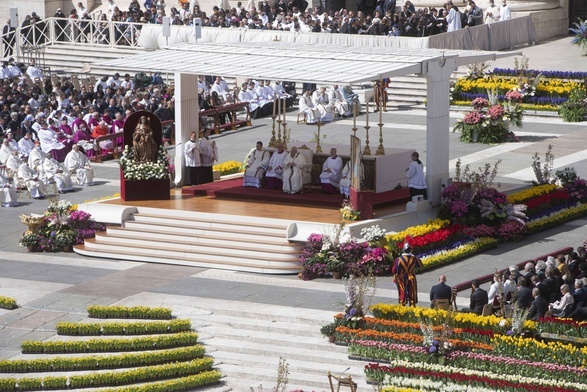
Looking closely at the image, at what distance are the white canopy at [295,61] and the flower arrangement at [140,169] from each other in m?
2.13

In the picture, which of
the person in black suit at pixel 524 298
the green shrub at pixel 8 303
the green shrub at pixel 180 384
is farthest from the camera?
the green shrub at pixel 8 303

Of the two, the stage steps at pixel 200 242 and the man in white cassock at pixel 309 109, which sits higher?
the man in white cassock at pixel 309 109

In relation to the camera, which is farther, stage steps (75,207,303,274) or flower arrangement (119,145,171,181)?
flower arrangement (119,145,171,181)

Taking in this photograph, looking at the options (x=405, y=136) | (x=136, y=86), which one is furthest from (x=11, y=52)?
(x=405, y=136)

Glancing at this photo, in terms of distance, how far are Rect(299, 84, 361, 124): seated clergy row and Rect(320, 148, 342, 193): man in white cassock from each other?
12.8 metres

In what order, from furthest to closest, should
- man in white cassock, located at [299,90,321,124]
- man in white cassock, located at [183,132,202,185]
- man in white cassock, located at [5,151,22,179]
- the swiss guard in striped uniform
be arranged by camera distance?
man in white cassock, located at [299,90,321,124] < man in white cassock, located at [5,151,22,179] < man in white cassock, located at [183,132,202,185] < the swiss guard in striped uniform

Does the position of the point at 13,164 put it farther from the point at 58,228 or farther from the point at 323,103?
the point at 323,103

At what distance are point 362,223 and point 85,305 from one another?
6.44m

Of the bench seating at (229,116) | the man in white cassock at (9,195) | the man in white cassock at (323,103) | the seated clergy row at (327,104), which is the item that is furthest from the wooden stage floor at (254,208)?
the man in white cassock at (323,103)

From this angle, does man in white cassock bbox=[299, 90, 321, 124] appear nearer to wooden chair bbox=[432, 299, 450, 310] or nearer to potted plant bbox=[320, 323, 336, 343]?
potted plant bbox=[320, 323, 336, 343]

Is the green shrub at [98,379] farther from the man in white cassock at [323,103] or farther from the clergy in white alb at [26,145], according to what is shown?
the man in white cassock at [323,103]

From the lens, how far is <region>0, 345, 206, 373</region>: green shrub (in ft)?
81.8

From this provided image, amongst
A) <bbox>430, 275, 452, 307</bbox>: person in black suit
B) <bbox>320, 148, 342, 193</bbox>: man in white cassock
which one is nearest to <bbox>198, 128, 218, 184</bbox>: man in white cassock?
<bbox>320, 148, 342, 193</bbox>: man in white cassock

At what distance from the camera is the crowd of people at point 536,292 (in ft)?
81.3
